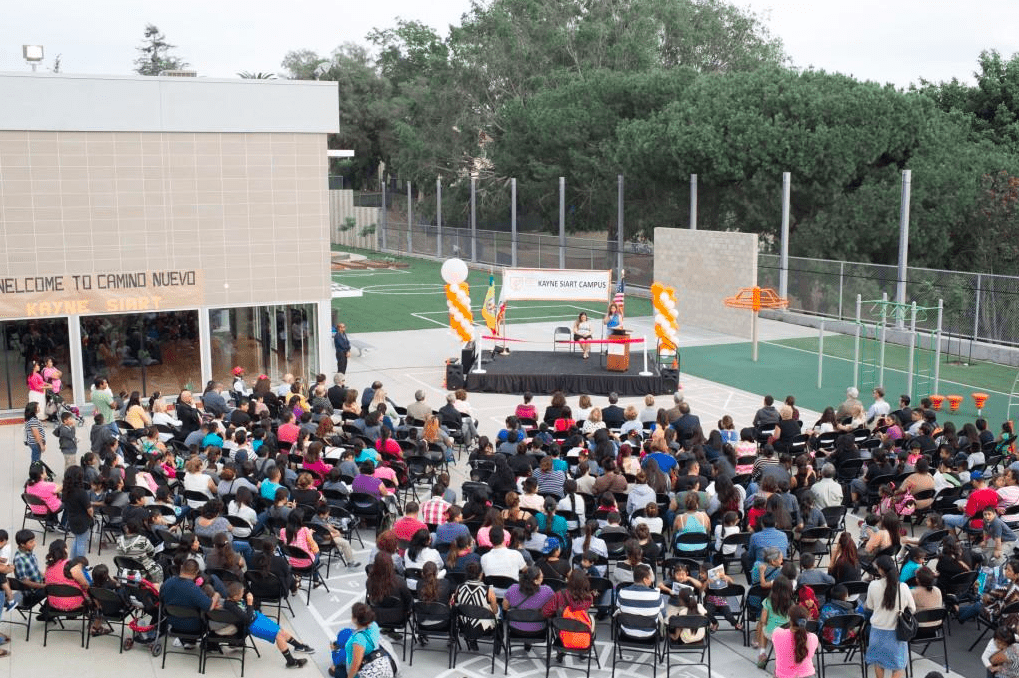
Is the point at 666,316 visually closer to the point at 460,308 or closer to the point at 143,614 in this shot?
the point at 460,308

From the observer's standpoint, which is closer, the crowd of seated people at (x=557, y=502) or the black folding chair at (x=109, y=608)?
the black folding chair at (x=109, y=608)

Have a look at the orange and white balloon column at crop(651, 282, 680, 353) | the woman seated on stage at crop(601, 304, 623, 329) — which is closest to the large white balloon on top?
the woman seated on stage at crop(601, 304, 623, 329)

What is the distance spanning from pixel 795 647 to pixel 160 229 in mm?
18239

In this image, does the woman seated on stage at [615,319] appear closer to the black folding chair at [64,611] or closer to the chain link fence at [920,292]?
the chain link fence at [920,292]

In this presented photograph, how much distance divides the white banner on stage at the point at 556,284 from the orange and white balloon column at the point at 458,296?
1.30 metres

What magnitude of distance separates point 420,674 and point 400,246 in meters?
57.5

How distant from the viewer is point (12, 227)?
73.4 feet

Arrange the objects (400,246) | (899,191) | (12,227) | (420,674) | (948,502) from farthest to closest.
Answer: (400,246)
(899,191)
(12,227)
(948,502)
(420,674)

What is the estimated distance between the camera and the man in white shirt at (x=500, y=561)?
38.0 ft

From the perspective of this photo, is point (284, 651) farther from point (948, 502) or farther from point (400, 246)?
point (400, 246)

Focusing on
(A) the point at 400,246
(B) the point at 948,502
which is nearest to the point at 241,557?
(B) the point at 948,502

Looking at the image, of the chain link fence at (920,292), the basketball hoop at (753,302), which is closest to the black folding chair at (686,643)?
the basketball hoop at (753,302)

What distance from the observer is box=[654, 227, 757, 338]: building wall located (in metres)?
33.8

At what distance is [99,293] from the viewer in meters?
23.4
